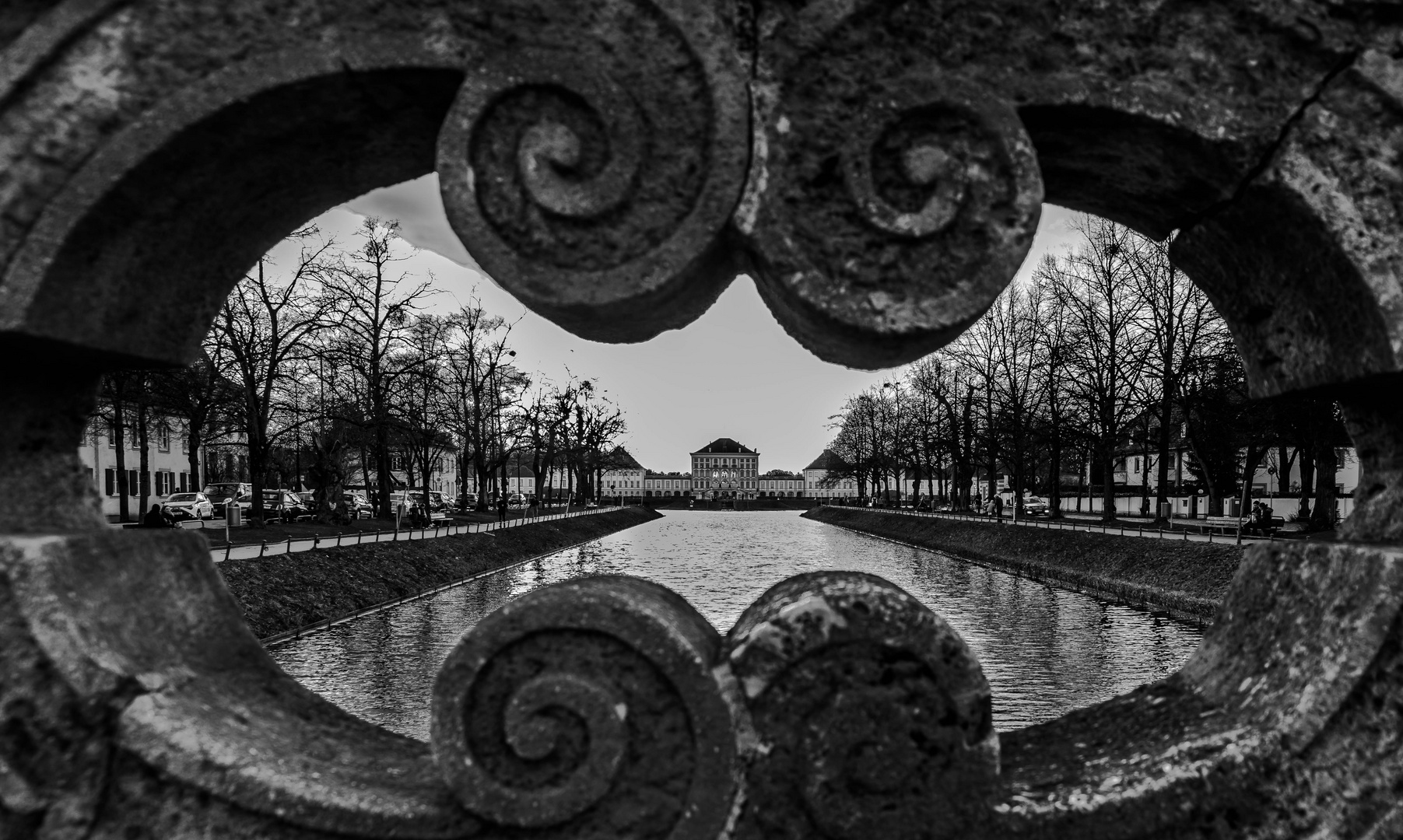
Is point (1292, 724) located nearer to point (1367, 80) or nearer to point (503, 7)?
point (1367, 80)

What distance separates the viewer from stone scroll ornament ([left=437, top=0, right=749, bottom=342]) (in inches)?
63.2

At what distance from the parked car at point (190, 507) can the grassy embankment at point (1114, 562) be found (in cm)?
2850

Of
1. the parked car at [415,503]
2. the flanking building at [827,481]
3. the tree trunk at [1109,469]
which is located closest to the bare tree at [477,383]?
the parked car at [415,503]

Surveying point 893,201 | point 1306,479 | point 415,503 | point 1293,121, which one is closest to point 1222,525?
point 1306,479

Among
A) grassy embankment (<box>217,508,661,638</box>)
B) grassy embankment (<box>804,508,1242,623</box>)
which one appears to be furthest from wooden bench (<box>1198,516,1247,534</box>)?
grassy embankment (<box>217,508,661,638</box>)

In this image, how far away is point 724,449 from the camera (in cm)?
16038

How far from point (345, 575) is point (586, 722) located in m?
17.5

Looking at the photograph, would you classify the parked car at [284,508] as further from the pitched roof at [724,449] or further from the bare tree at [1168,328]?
the pitched roof at [724,449]

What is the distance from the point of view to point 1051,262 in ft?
108

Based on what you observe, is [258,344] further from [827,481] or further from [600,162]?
[827,481]

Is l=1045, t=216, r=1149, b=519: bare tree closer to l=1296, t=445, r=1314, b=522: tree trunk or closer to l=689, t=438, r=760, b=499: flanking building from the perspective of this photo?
l=1296, t=445, r=1314, b=522: tree trunk

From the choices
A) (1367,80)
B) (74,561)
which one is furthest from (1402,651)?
(74,561)

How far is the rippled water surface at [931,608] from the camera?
993cm

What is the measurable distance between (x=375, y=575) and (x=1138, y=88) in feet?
61.5
